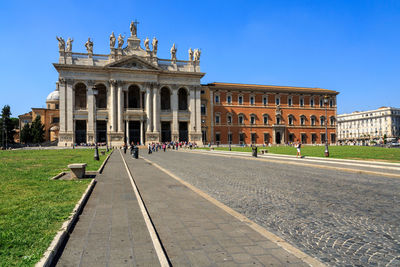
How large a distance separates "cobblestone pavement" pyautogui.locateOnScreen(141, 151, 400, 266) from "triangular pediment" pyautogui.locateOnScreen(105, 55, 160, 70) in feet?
160

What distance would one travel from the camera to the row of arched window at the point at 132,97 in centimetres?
5750

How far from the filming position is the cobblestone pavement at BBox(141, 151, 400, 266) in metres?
4.09

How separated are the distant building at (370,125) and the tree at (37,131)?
101 metres

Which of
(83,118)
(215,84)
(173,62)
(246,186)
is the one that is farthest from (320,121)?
(246,186)

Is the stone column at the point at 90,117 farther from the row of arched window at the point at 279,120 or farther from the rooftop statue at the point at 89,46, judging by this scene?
the row of arched window at the point at 279,120

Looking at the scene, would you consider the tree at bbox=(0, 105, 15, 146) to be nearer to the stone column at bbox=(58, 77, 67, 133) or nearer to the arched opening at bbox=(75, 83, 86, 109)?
the arched opening at bbox=(75, 83, 86, 109)

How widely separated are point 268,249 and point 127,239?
209 centimetres

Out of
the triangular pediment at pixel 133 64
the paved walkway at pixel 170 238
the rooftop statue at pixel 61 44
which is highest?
the rooftop statue at pixel 61 44

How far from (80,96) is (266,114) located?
1586 inches

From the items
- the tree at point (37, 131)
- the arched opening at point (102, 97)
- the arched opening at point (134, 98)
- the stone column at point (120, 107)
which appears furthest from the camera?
the tree at point (37, 131)

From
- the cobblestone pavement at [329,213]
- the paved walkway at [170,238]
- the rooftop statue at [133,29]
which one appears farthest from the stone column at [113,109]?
the paved walkway at [170,238]

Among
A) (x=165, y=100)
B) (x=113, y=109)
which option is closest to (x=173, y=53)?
(x=165, y=100)

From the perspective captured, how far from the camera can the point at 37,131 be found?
65.0 metres

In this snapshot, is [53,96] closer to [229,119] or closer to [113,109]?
[113,109]
